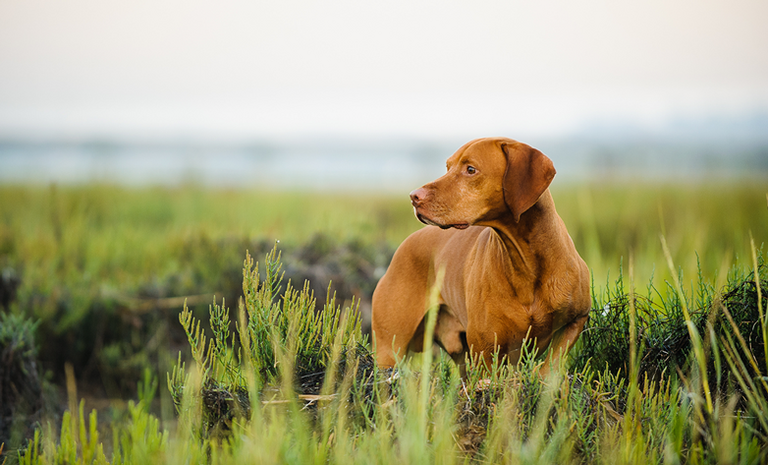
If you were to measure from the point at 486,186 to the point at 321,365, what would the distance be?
44.8 inches

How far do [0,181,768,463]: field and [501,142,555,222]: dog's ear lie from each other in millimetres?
636

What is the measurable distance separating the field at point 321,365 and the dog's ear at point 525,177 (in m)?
0.64

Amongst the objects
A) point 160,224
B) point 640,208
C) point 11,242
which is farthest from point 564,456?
point 160,224

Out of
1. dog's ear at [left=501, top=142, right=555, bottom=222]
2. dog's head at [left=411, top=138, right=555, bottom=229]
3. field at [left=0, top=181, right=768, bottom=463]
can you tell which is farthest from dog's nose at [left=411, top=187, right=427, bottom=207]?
field at [left=0, top=181, right=768, bottom=463]

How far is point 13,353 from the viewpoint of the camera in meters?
4.07

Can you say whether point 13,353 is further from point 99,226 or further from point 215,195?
point 215,195

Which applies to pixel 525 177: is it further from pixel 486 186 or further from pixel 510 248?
pixel 510 248

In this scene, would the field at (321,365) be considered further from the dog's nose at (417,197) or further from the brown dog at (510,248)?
the dog's nose at (417,197)

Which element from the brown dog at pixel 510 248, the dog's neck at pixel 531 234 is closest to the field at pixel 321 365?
the brown dog at pixel 510 248

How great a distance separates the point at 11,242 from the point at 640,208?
986cm

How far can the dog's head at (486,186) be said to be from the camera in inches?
107

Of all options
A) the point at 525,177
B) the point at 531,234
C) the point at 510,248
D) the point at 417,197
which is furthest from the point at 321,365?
the point at 525,177

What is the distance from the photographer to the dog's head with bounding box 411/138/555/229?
8.94 ft

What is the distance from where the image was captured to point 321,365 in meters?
2.79
